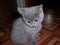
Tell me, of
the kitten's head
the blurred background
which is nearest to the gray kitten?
the kitten's head

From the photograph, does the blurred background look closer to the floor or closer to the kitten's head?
the floor

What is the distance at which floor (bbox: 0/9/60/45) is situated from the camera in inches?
45.6

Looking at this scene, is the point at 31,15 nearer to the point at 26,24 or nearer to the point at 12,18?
the point at 26,24

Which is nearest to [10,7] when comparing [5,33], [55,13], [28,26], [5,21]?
[5,21]

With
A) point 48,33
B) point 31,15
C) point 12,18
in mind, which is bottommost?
point 48,33

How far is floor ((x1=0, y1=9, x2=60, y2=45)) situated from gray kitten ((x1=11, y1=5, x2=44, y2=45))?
389mm

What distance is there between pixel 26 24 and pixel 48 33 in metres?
0.60

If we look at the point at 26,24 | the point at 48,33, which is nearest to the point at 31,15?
the point at 26,24

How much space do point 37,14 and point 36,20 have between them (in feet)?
0.13

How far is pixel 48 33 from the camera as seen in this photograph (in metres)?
1.29

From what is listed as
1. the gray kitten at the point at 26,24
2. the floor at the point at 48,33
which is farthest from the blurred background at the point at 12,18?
the gray kitten at the point at 26,24

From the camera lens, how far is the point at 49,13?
1.75 meters

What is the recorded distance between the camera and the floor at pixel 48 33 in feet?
3.80

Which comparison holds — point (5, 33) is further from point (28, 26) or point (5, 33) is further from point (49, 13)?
point (49, 13)
